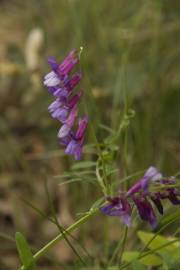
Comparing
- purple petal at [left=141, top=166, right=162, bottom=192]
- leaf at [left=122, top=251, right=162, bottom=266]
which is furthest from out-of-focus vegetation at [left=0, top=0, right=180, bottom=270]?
purple petal at [left=141, top=166, right=162, bottom=192]

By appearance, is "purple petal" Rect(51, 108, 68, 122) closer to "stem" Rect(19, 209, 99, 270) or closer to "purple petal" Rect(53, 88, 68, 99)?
"purple petal" Rect(53, 88, 68, 99)

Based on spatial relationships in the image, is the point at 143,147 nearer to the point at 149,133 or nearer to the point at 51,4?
the point at 149,133

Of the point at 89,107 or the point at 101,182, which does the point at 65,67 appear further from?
the point at 89,107

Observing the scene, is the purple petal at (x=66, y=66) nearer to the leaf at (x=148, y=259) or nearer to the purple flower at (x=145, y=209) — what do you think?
the purple flower at (x=145, y=209)

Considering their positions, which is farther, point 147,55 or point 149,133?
point 147,55

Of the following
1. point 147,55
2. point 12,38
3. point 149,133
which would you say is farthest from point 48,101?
point 12,38

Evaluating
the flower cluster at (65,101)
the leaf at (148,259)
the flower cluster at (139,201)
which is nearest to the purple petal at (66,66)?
the flower cluster at (65,101)

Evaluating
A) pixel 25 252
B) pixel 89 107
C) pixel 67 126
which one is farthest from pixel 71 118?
pixel 89 107
